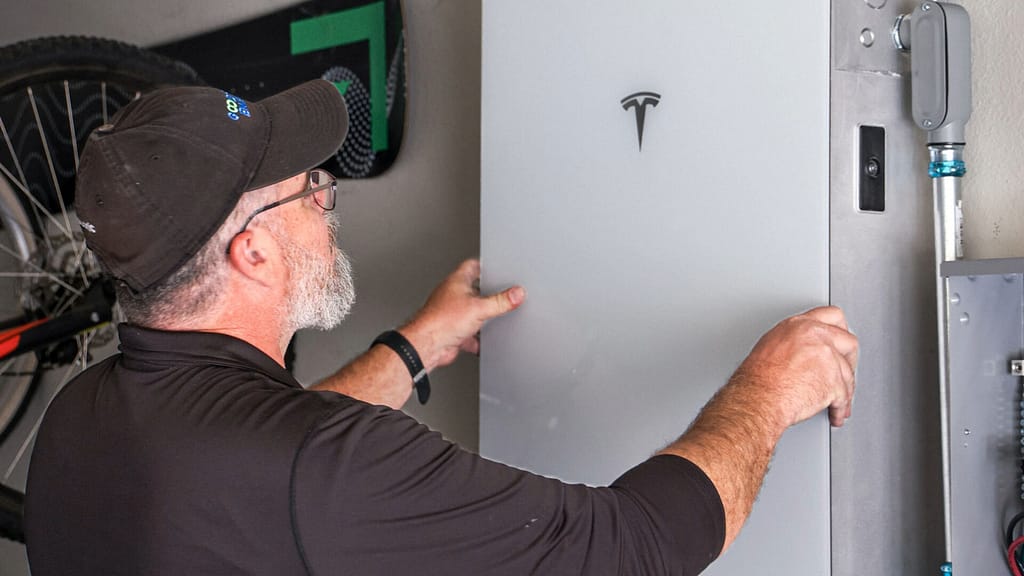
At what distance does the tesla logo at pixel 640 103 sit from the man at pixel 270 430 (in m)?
0.32

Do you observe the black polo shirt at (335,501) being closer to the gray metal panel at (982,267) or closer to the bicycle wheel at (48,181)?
the gray metal panel at (982,267)

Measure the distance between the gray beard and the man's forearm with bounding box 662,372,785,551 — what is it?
0.44m

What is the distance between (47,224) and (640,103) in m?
1.74

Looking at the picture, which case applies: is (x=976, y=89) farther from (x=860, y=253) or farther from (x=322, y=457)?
(x=322, y=457)

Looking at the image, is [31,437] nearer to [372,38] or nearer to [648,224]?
[372,38]

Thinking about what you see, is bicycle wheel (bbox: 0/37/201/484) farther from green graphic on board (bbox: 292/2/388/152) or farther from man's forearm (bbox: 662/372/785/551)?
man's forearm (bbox: 662/372/785/551)

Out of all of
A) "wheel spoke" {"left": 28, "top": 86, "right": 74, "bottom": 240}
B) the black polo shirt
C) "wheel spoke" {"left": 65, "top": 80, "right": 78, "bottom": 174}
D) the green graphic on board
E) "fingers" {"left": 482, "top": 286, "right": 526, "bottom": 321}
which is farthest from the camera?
"wheel spoke" {"left": 28, "top": 86, "right": 74, "bottom": 240}

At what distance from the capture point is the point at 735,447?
3.39 ft

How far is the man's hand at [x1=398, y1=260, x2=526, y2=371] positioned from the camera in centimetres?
157

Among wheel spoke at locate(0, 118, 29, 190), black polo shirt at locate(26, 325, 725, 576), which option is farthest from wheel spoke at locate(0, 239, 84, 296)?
black polo shirt at locate(26, 325, 725, 576)

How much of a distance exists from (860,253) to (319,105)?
622 mm

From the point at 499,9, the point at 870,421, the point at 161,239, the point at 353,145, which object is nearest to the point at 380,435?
the point at 161,239

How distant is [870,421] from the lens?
1.16 m

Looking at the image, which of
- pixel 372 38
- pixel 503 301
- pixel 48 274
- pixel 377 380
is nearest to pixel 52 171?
pixel 48 274
